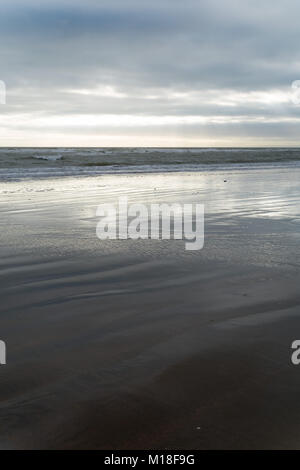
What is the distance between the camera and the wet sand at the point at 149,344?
1.96 metres

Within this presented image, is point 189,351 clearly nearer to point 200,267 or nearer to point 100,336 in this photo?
point 100,336

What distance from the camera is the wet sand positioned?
1.96 m

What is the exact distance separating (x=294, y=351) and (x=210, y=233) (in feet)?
11.5

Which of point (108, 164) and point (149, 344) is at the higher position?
point (108, 164)

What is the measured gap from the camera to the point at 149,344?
2729 mm

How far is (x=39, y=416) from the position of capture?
2.04m

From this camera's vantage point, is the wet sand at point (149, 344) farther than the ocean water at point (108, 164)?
No

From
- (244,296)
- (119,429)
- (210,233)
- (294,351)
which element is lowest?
(119,429)

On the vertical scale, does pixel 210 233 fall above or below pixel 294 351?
above

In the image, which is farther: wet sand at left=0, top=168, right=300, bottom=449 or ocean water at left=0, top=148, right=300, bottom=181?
ocean water at left=0, top=148, right=300, bottom=181

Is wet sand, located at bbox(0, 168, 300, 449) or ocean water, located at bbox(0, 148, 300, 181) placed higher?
ocean water, located at bbox(0, 148, 300, 181)

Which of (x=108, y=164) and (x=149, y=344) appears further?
(x=108, y=164)

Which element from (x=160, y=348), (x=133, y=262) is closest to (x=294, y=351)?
(x=160, y=348)

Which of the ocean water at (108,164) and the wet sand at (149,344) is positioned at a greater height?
the ocean water at (108,164)
